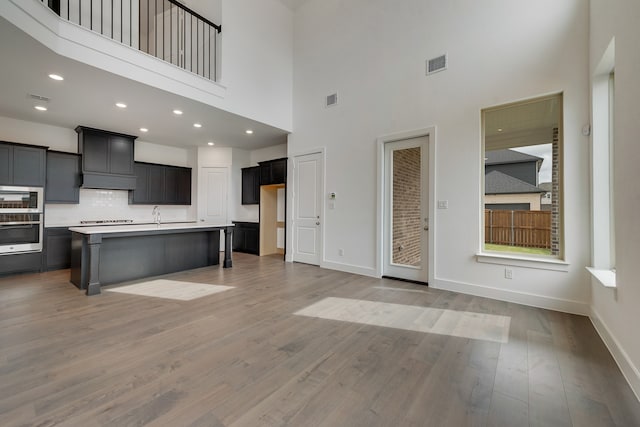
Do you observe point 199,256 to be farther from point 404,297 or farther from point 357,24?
point 357,24

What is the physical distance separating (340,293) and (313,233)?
223 centimetres

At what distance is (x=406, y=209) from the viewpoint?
477 cm

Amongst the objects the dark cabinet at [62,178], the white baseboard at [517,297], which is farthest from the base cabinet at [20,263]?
the white baseboard at [517,297]

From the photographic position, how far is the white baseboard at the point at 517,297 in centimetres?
327

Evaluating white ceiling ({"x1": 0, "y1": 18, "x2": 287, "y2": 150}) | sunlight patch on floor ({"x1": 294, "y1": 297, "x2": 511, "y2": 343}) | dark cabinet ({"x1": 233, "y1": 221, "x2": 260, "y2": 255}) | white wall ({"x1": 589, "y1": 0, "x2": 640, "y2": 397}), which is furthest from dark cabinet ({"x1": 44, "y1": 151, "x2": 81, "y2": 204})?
white wall ({"x1": 589, "y1": 0, "x2": 640, "y2": 397})

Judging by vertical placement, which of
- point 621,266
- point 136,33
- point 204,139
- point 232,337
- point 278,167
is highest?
point 136,33

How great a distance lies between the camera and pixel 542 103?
3.65m

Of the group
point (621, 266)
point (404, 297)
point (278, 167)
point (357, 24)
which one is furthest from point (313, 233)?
point (621, 266)

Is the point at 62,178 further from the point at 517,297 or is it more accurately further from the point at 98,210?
the point at 517,297

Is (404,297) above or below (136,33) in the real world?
below

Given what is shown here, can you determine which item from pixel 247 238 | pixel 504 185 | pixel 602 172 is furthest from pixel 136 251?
pixel 602 172

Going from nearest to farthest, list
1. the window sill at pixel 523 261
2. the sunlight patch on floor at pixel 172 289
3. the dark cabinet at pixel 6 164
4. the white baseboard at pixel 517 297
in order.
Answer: the white baseboard at pixel 517 297
the window sill at pixel 523 261
the sunlight patch on floor at pixel 172 289
the dark cabinet at pixel 6 164

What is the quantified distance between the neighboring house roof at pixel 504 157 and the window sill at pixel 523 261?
1298 millimetres

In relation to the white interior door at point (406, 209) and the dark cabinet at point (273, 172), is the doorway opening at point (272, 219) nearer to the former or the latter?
the dark cabinet at point (273, 172)
